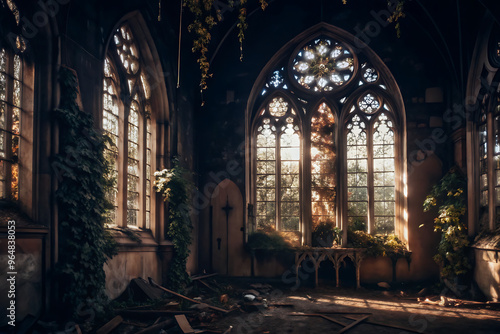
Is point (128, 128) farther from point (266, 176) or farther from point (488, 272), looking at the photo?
point (488, 272)

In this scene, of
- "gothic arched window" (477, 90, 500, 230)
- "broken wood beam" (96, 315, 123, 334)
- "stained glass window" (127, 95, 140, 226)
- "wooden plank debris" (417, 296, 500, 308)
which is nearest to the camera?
"broken wood beam" (96, 315, 123, 334)

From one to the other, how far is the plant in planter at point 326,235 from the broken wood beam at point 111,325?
5257 mm

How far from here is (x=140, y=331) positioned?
16.0 ft

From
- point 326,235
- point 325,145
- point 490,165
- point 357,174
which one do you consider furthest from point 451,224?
point 325,145

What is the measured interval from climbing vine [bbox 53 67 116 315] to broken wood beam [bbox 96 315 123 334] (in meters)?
0.31

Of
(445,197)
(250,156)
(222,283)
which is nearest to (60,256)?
(222,283)

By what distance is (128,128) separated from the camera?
735 cm

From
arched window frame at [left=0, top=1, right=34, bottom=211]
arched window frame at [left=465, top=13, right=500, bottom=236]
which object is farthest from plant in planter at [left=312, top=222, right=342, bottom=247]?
arched window frame at [left=0, top=1, right=34, bottom=211]

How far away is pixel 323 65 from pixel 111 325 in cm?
726

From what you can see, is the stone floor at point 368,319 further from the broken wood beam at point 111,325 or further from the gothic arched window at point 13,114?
the gothic arched window at point 13,114

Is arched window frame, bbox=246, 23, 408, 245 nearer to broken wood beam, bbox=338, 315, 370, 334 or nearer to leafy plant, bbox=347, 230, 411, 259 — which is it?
leafy plant, bbox=347, 230, 411, 259

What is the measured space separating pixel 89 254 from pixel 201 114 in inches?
216

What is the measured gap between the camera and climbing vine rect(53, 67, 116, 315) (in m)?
5.04

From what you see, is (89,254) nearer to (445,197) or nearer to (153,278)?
(153,278)
